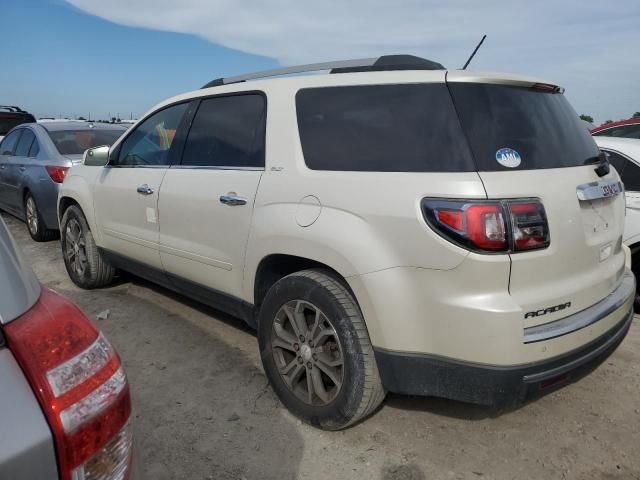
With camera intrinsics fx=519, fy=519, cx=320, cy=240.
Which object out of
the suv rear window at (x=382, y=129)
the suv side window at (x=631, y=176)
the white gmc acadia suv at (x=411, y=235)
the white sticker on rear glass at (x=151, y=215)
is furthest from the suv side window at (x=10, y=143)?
the suv side window at (x=631, y=176)

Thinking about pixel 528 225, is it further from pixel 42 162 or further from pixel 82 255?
pixel 42 162

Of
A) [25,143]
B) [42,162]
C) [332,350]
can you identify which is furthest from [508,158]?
[25,143]

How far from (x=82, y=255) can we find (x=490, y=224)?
13.3ft

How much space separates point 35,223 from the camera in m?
6.88

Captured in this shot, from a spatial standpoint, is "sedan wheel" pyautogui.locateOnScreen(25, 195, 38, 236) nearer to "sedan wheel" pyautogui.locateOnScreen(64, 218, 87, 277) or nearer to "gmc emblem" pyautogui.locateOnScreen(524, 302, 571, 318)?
"sedan wheel" pyautogui.locateOnScreen(64, 218, 87, 277)

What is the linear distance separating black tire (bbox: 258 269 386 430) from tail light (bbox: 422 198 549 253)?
0.62 metres

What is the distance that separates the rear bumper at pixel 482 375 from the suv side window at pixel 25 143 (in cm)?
634

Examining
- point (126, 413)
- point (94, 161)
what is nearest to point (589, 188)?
point (126, 413)

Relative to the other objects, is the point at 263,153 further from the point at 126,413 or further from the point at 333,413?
the point at 126,413

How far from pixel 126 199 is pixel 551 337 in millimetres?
3222

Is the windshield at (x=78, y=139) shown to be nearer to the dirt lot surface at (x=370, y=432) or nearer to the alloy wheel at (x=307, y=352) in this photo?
the dirt lot surface at (x=370, y=432)

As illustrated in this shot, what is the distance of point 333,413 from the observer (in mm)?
2572

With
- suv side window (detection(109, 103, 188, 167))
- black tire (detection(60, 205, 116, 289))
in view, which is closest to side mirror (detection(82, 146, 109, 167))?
suv side window (detection(109, 103, 188, 167))

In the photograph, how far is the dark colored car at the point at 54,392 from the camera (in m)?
1.01
